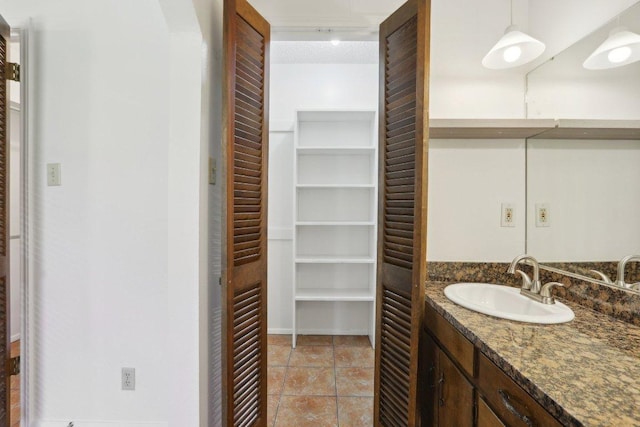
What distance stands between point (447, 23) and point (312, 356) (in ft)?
8.70

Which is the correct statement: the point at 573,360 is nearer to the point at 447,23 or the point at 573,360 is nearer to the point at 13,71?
the point at 447,23

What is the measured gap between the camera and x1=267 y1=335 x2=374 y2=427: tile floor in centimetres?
185

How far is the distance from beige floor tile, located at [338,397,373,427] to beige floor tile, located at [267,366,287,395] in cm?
46

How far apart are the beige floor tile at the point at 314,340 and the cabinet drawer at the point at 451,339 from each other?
159cm

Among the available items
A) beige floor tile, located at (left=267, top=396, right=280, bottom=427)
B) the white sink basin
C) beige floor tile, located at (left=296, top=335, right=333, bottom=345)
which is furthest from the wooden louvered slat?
beige floor tile, located at (left=296, top=335, right=333, bottom=345)

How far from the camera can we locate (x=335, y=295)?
2750 mm

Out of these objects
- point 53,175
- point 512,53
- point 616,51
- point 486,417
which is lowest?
point 486,417

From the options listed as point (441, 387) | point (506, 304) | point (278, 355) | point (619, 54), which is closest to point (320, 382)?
point (278, 355)

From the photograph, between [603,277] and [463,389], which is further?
[603,277]

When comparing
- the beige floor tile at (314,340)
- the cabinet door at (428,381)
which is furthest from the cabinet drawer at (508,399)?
the beige floor tile at (314,340)

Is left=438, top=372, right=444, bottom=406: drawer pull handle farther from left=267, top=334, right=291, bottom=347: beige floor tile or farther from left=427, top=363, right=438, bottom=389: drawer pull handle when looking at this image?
left=267, top=334, right=291, bottom=347: beige floor tile

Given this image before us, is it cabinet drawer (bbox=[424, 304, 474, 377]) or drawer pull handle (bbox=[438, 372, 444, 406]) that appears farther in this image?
drawer pull handle (bbox=[438, 372, 444, 406])

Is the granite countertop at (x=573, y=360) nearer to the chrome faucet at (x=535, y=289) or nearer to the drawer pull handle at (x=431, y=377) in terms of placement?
the chrome faucet at (x=535, y=289)

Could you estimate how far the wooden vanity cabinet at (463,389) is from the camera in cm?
83
